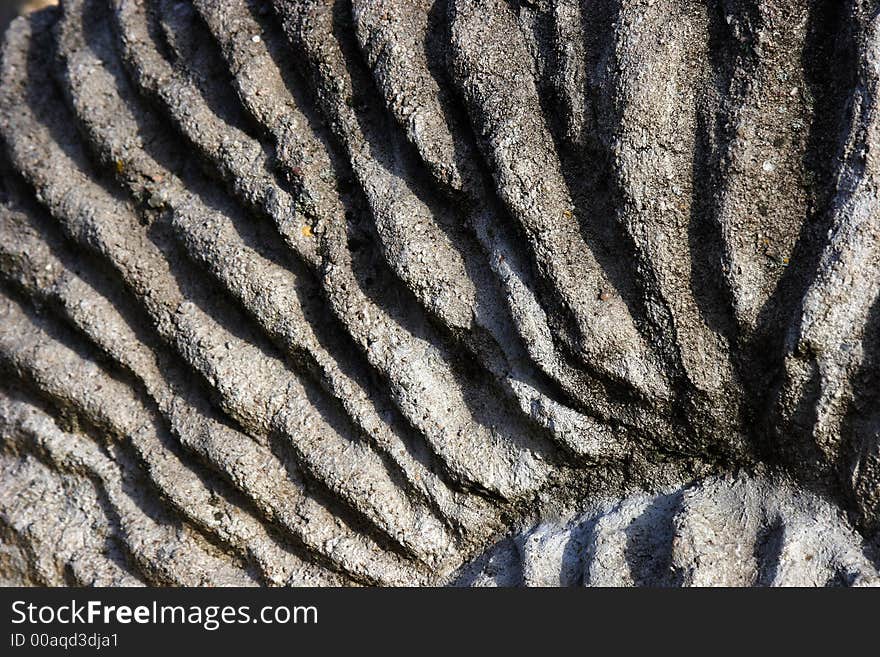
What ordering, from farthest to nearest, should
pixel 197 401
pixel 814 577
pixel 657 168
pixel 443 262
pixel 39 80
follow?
pixel 39 80, pixel 197 401, pixel 443 262, pixel 657 168, pixel 814 577

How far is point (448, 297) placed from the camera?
56.2 inches

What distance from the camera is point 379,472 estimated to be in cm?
147

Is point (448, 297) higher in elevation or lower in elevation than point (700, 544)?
higher

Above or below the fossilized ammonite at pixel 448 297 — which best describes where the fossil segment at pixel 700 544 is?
below

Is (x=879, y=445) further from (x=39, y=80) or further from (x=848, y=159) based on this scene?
(x=39, y=80)

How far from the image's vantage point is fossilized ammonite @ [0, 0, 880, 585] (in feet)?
4.28

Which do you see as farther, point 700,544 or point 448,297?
point 448,297

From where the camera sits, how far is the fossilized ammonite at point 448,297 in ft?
4.28

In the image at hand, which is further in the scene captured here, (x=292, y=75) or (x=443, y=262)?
(x=292, y=75)

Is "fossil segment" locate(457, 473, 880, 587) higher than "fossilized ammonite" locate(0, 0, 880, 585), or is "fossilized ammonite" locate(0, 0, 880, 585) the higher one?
"fossilized ammonite" locate(0, 0, 880, 585)

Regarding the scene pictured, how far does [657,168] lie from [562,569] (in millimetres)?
611

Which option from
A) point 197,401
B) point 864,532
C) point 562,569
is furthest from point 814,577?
point 197,401

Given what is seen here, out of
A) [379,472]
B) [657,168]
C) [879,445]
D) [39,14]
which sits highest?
[39,14]

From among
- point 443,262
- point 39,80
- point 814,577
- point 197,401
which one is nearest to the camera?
point 814,577
